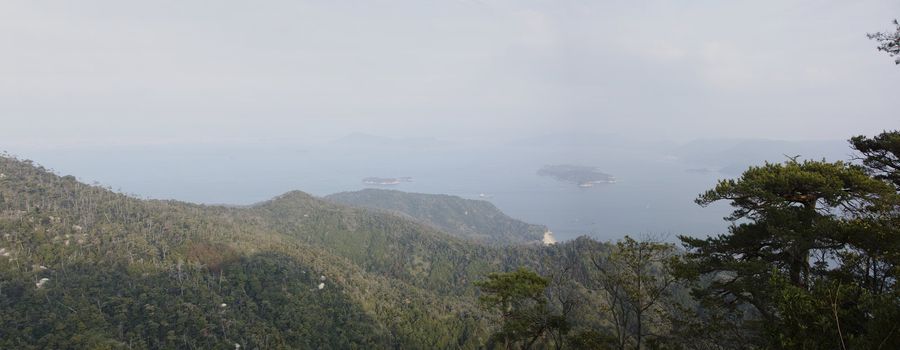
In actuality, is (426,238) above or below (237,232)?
below

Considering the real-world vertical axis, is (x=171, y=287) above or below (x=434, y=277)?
above

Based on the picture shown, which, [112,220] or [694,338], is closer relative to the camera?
[694,338]

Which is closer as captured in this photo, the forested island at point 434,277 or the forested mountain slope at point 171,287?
the forested island at point 434,277

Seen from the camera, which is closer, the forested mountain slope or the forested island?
the forested island

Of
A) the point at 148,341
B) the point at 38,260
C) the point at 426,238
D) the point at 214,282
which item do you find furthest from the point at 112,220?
the point at 426,238

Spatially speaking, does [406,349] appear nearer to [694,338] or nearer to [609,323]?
[609,323]

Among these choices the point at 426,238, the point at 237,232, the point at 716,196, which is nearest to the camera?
the point at 716,196

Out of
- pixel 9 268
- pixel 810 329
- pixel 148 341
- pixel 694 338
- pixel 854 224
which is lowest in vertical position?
pixel 148 341

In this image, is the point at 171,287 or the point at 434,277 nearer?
the point at 171,287
